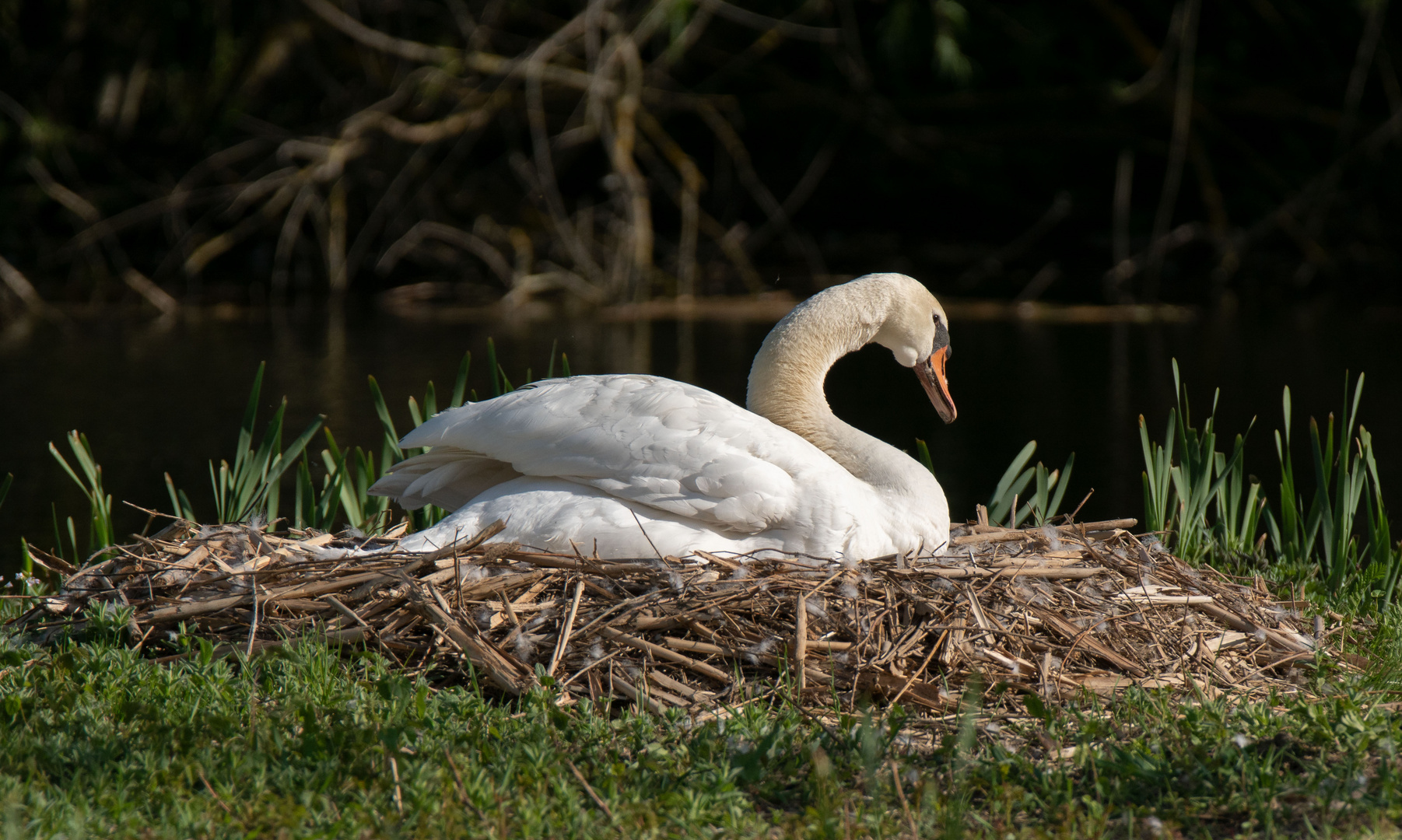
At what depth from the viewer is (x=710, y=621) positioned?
14.0ft

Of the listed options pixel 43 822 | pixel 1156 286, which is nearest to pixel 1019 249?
pixel 1156 286

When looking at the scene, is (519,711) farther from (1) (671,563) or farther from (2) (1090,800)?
(2) (1090,800)

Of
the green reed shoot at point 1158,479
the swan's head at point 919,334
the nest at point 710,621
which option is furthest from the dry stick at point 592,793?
the green reed shoot at point 1158,479

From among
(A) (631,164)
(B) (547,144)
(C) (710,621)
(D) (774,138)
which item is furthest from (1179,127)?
(C) (710,621)

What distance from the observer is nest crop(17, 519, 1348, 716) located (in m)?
4.13

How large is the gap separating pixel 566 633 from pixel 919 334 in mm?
2266

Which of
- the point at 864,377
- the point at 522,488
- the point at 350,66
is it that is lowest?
the point at 864,377

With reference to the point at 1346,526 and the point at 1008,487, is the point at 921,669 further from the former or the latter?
the point at 1346,526

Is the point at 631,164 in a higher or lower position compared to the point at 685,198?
higher

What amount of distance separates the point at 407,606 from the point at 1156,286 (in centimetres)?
1626

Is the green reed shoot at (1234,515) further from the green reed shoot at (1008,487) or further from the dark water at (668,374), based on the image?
the dark water at (668,374)

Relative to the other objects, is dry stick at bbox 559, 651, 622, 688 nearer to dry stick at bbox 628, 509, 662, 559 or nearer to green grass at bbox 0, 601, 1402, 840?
green grass at bbox 0, 601, 1402, 840

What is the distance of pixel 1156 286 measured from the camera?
18719 mm

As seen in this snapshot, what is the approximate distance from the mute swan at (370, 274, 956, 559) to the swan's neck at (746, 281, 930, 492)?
242 millimetres
